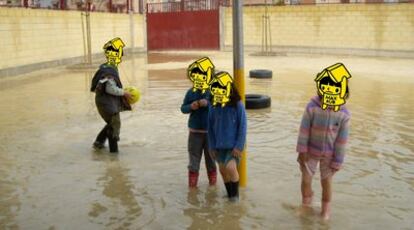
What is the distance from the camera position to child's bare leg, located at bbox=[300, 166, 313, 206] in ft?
17.1

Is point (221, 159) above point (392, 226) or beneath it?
above

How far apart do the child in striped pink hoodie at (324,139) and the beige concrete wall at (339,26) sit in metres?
21.8

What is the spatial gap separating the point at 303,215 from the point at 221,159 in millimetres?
975

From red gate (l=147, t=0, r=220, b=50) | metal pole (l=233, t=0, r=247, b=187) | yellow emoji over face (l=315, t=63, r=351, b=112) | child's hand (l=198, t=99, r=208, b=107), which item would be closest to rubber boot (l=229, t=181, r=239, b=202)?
metal pole (l=233, t=0, r=247, b=187)

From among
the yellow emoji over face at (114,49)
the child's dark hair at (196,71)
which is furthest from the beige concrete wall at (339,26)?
the child's dark hair at (196,71)

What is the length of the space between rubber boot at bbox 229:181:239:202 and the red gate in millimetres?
27073

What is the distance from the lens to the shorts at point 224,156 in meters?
5.44

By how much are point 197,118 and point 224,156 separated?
683 mm

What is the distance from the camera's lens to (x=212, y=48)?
32562 mm

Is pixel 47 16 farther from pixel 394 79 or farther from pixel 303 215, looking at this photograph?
pixel 303 215

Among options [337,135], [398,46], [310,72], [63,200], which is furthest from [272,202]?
[398,46]

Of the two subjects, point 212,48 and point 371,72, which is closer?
point 371,72

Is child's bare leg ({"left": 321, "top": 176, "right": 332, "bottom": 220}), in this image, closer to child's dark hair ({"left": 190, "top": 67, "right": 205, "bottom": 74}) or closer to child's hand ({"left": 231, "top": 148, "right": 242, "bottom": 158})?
child's hand ({"left": 231, "top": 148, "right": 242, "bottom": 158})

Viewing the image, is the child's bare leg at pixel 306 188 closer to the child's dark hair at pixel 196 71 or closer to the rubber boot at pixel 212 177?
the rubber boot at pixel 212 177
